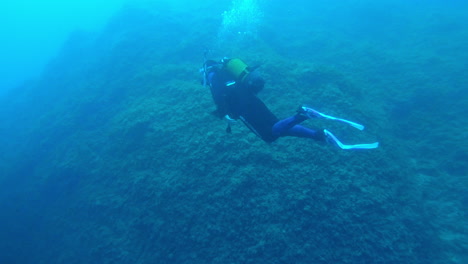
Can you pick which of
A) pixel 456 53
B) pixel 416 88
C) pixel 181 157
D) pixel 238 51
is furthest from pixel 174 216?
pixel 456 53

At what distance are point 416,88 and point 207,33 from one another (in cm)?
1097

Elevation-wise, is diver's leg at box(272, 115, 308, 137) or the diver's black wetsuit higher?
the diver's black wetsuit

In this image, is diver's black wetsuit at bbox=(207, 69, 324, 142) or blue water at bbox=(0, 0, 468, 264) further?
blue water at bbox=(0, 0, 468, 264)

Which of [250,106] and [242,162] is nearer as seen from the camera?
[250,106]

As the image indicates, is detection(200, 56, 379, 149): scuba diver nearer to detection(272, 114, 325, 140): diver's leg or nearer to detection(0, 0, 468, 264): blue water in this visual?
detection(272, 114, 325, 140): diver's leg

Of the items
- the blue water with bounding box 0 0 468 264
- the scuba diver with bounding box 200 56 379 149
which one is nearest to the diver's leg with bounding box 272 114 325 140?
the scuba diver with bounding box 200 56 379 149

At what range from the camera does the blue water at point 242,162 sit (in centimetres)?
578

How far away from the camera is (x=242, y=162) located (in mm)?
6785

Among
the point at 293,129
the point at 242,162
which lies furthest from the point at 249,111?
the point at 242,162

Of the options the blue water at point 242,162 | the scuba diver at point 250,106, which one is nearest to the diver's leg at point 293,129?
the scuba diver at point 250,106

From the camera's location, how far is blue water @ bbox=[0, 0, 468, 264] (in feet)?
19.0

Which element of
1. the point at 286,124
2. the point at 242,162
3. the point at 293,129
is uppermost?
the point at 286,124

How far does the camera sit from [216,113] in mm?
5180

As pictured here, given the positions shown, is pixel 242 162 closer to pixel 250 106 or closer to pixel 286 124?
pixel 250 106
